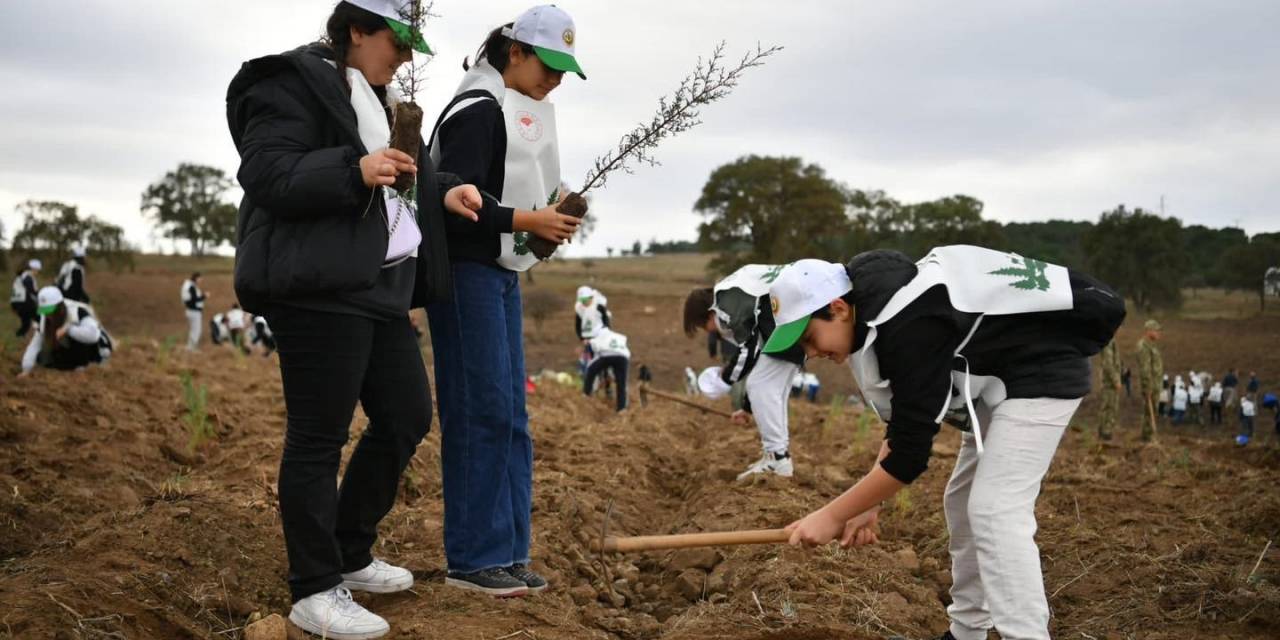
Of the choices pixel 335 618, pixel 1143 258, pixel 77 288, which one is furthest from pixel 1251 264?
pixel 77 288

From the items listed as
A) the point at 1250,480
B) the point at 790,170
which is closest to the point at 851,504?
the point at 1250,480

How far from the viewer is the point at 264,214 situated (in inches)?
120

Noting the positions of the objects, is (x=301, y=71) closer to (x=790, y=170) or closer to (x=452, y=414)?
(x=452, y=414)

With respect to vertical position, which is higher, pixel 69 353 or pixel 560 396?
pixel 69 353

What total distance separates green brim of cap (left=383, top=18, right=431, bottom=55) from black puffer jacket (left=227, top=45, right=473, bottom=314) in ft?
0.71

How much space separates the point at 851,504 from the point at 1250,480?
16.9 ft

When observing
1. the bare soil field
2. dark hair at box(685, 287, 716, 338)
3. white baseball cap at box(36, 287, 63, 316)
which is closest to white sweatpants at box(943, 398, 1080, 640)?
the bare soil field

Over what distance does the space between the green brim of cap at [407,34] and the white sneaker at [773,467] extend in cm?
435

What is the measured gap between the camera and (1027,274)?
3254 mm

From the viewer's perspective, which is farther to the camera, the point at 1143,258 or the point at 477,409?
the point at 1143,258

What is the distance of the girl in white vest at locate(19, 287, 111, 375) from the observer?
10.3 meters

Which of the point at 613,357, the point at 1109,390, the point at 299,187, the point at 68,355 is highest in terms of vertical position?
the point at 299,187

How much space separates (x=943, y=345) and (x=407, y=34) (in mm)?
1832

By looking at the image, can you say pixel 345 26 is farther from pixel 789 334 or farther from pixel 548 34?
pixel 789 334
